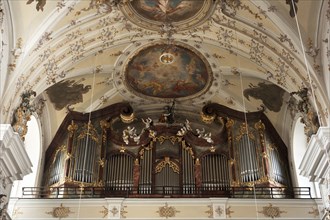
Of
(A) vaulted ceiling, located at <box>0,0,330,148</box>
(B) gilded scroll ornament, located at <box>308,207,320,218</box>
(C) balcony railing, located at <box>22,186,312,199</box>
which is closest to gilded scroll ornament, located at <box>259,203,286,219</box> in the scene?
(C) balcony railing, located at <box>22,186,312,199</box>

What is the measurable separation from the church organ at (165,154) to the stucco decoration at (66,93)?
511 mm

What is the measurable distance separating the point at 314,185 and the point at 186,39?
6.18 meters

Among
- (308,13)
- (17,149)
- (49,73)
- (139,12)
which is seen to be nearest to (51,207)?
(17,149)

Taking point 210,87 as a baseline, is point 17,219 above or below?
below

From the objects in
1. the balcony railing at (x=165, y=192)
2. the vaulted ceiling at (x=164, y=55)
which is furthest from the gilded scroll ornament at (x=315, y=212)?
the vaulted ceiling at (x=164, y=55)

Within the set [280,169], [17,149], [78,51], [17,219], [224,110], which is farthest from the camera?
[224,110]

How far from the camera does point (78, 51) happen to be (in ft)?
47.1

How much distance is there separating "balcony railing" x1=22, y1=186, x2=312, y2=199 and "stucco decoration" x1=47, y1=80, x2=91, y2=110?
3122mm

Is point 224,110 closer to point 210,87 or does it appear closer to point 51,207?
point 210,87

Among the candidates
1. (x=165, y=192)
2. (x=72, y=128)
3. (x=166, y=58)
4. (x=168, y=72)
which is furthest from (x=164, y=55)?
(x=165, y=192)

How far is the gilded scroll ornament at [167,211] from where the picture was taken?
13562 mm

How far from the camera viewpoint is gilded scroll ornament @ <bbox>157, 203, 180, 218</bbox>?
13.6m

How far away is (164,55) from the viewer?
15336mm

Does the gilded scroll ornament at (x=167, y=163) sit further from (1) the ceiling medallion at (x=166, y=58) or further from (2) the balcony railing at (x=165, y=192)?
(1) the ceiling medallion at (x=166, y=58)
